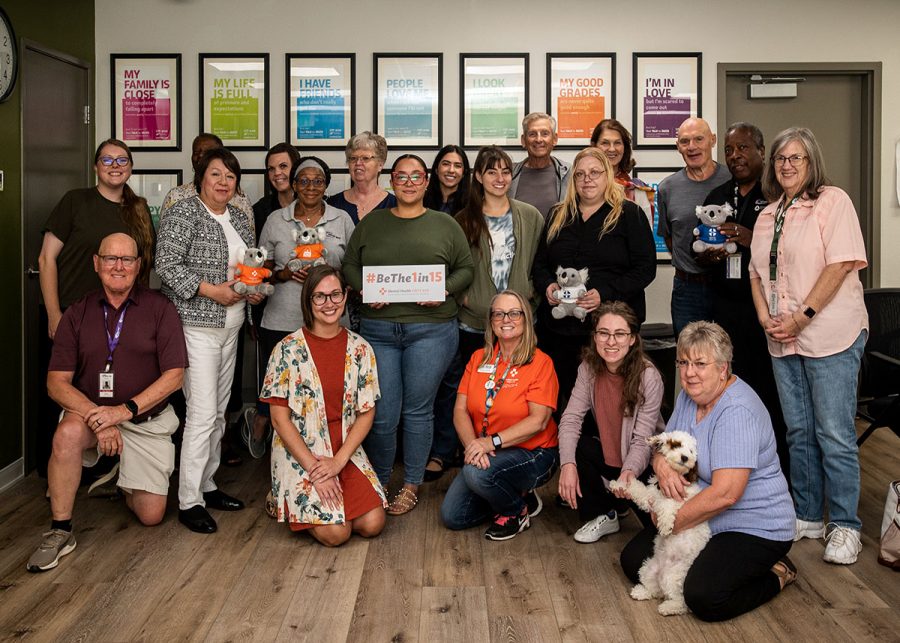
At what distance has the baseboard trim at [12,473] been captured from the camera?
3973 mm

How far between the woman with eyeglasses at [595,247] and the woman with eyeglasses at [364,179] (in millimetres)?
932

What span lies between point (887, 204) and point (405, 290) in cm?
337

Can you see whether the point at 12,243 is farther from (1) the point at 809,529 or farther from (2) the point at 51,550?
(1) the point at 809,529

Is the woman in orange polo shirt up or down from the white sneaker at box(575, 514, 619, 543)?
up

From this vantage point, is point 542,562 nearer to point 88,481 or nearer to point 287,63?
point 88,481

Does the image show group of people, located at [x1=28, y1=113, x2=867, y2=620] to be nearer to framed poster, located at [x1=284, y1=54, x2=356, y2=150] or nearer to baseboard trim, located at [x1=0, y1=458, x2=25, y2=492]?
baseboard trim, located at [x1=0, y1=458, x2=25, y2=492]

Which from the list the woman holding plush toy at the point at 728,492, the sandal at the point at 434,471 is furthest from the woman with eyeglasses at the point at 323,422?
the woman holding plush toy at the point at 728,492

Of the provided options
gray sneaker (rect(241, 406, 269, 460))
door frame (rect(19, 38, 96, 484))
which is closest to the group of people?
door frame (rect(19, 38, 96, 484))

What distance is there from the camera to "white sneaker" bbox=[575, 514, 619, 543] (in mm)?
3223

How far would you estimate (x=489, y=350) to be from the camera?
11.2 feet

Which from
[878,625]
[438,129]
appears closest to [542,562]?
[878,625]

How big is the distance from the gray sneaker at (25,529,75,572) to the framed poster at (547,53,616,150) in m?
3.51

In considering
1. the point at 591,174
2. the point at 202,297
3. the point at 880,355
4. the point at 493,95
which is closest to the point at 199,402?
the point at 202,297

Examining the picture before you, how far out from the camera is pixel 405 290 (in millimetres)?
3514
